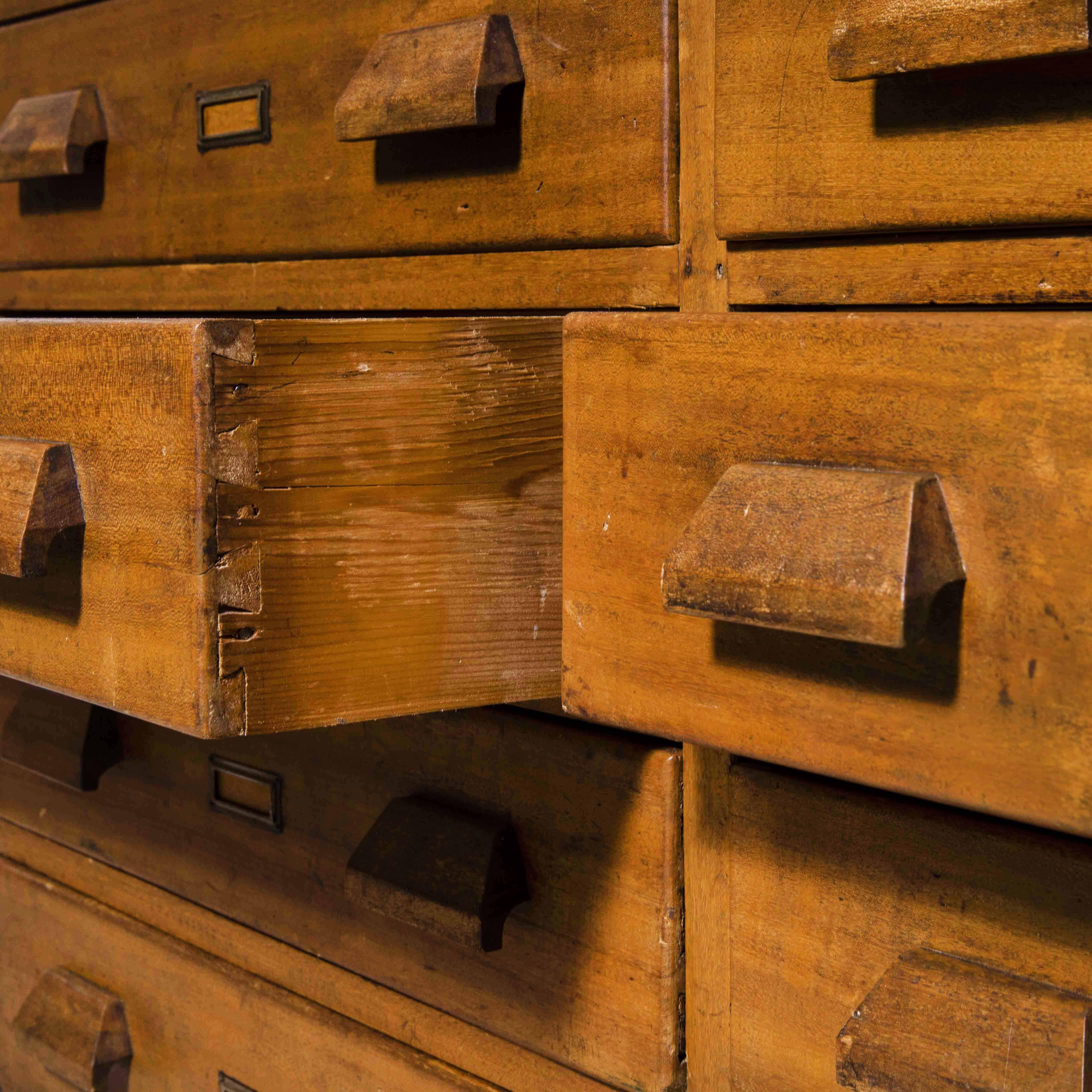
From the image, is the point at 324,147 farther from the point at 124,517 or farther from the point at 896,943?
the point at 896,943

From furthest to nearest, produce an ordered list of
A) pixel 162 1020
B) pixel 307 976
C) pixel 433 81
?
pixel 162 1020, pixel 307 976, pixel 433 81

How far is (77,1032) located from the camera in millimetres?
945

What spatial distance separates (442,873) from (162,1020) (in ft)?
1.25

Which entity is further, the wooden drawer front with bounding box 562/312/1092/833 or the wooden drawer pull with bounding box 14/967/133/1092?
the wooden drawer pull with bounding box 14/967/133/1092

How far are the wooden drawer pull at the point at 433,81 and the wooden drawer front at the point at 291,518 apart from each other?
0.13 meters

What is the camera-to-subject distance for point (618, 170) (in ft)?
1.99

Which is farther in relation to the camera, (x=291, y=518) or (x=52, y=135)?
(x=52, y=135)

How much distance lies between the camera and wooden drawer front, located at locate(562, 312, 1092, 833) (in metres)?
0.38

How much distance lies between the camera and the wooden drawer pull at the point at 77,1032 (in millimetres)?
929

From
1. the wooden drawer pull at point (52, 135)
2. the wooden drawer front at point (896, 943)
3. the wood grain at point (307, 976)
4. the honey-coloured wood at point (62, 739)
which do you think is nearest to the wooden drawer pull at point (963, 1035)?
the wooden drawer front at point (896, 943)

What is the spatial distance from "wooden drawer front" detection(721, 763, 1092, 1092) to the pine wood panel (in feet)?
0.69

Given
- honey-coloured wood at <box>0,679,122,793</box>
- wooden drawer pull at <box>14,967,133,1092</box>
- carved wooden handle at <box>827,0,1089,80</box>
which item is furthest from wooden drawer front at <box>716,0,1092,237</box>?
wooden drawer pull at <box>14,967,133,1092</box>

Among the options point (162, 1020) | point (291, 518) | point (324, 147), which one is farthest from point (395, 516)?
point (162, 1020)

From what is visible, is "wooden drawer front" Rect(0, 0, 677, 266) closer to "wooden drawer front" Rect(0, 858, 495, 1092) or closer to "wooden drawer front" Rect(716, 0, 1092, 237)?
"wooden drawer front" Rect(716, 0, 1092, 237)
